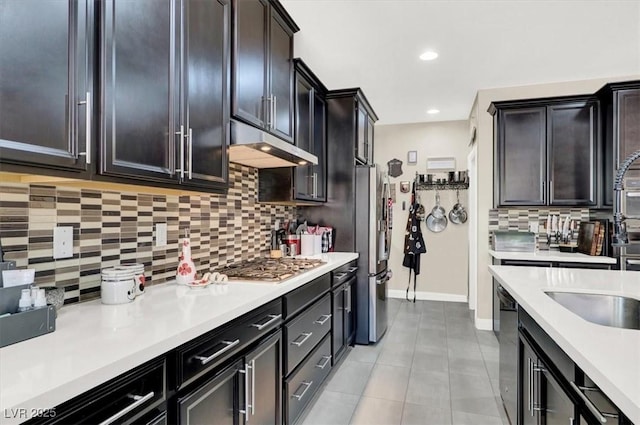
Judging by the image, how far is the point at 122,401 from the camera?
92cm

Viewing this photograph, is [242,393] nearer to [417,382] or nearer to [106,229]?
[106,229]

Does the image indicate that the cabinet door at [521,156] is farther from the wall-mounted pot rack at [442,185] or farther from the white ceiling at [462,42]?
the wall-mounted pot rack at [442,185]

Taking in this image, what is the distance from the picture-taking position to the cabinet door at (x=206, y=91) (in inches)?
61.4

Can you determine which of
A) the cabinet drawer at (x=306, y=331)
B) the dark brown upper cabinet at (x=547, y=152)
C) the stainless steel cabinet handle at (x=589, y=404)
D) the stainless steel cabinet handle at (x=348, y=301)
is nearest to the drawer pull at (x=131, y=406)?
the cabinet drawer at (x=306, y=331)

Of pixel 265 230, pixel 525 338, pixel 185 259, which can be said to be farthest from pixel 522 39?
pixel 185 259

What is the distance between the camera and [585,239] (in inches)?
140

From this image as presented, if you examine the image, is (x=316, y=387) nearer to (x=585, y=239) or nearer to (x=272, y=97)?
(x=272, y=97)

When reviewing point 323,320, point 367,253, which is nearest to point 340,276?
point 323,320

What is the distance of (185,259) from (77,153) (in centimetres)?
86

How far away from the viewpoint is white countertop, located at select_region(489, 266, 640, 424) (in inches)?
30.0

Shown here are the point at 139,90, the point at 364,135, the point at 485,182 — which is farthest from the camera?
the point at 485,182

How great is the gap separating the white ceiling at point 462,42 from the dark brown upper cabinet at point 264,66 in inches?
6.4

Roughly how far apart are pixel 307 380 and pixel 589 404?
5.20 feet

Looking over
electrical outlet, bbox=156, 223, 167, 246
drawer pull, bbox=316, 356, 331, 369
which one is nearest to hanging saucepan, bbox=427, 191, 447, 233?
drawer pull, bbox=316, 356, 331, 369
